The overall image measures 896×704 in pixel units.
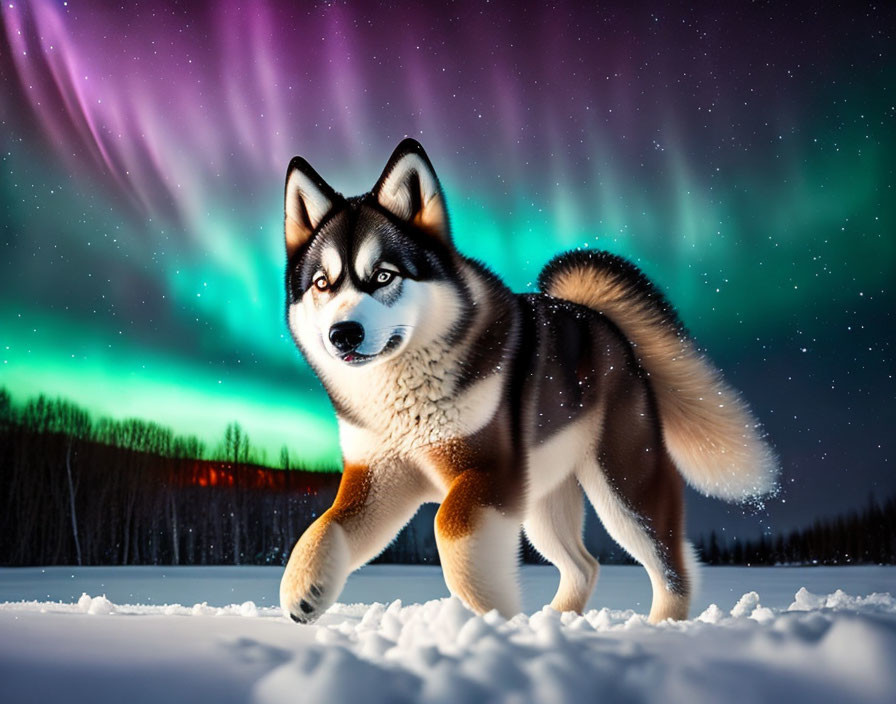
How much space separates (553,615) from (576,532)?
1.40m

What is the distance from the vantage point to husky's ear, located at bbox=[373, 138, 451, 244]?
2.92 m

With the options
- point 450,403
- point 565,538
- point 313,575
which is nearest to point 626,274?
point 565,538

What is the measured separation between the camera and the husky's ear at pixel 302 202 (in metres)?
3.04

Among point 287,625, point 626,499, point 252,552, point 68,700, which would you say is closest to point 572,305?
point 626,499

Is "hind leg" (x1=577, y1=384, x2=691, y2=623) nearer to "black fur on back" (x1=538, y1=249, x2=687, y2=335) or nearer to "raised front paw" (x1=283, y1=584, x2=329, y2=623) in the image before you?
"black fur on back" (x1=538, y1=249, x2=687, y2=335)

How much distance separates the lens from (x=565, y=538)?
388 cm

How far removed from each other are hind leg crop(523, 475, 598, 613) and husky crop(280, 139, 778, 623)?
70 millimetres

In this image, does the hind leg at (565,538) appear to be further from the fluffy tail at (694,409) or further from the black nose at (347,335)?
the black nose at (347,335)

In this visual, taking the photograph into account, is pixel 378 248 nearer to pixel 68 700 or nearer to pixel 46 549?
pixel 68 700

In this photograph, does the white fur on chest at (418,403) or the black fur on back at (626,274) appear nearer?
the white fur on chest at (418,403)

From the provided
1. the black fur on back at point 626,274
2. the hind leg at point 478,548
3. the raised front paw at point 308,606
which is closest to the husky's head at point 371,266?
the hind leg at point 478,548

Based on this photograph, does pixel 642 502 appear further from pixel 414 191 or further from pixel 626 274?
pixel 414 191

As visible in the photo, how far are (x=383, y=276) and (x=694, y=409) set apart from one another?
2.03 m

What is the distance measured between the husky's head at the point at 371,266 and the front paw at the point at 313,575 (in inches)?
25.7
